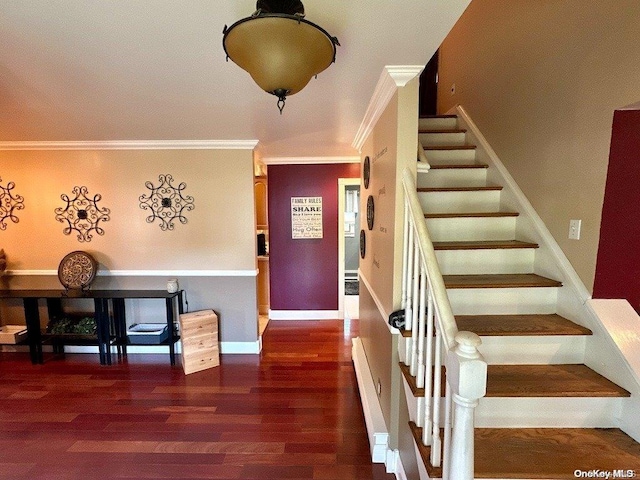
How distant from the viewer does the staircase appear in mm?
1271

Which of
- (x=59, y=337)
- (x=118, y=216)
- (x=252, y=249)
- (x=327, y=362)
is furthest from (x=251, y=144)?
(x=59, y=337)

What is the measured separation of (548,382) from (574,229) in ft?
2.87

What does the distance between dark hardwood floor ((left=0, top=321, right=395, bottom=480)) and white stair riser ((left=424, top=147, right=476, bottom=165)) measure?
7.27 ft

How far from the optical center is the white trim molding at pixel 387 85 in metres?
1.57

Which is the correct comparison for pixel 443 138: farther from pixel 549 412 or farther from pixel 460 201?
pixel 549 412

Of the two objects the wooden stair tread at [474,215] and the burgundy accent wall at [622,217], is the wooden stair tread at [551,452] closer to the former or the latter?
the burgundy accent wall at [622,217]

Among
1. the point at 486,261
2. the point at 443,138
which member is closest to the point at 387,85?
the point at 486,261

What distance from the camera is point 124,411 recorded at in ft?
8.04

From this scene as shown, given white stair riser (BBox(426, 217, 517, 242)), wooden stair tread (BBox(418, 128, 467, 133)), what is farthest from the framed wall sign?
white stair riser (BBox(426, 217, 517, 242))

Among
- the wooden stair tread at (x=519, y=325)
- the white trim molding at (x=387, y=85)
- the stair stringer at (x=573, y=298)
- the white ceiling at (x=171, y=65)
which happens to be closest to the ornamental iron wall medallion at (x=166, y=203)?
the white ceiling at (x=171, y=65)

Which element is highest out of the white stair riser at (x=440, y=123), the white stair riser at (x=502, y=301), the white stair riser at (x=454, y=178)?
the white stair riser at (x=440, y=123)

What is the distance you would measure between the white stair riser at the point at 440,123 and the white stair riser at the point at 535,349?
2.31 m

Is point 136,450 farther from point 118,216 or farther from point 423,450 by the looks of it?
point 118,216

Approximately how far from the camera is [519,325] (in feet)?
5.57
